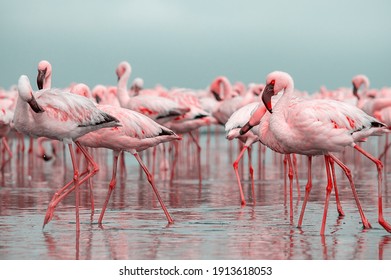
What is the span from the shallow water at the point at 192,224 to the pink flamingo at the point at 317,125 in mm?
681

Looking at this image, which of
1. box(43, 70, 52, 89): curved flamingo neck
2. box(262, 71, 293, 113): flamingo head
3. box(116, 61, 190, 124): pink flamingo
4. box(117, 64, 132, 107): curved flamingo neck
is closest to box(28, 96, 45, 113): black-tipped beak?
box(43, 70, 52, 89): curved flamingo neck

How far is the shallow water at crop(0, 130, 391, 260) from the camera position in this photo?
822 cm

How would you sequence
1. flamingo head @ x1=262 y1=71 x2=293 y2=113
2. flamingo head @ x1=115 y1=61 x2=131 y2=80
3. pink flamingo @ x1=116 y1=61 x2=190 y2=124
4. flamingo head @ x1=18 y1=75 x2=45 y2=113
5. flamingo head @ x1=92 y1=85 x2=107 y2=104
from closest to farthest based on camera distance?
1. flamingo head @ x1=18 y1=75 x2=45 y2=113
2. flamingo head @ x1=262 y1=71 x2=293 y2=113
3. pink flamingo @ x1=116 y1=61 x2=190 y2=124
4. flamingo head @ x1=115 y1=61 x2=131 y2=80
5. flamingo head @ x1=92 y1=85 x2=107 y2=104

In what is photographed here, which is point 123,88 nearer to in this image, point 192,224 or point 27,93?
point 192,224

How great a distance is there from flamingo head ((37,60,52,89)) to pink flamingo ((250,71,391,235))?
2.70m

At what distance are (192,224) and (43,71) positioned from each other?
2548 mm

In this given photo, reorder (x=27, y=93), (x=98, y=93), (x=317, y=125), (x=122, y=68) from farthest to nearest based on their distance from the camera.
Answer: (x=98, y=93), (x=122, y=68), (x=317, y=125), (x=27, y=93)

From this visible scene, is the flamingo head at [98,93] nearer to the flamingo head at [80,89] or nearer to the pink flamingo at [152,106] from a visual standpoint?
the pink flamingo at [152,106]

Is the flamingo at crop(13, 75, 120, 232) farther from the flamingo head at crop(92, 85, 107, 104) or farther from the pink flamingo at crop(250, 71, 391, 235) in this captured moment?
the flamingo head at crop(92, 85, 107, 104)

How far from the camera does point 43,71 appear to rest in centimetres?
1103

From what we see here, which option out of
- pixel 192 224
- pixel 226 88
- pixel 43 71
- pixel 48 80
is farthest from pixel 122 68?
pixel 192 224

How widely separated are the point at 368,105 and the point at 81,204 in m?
7.61
